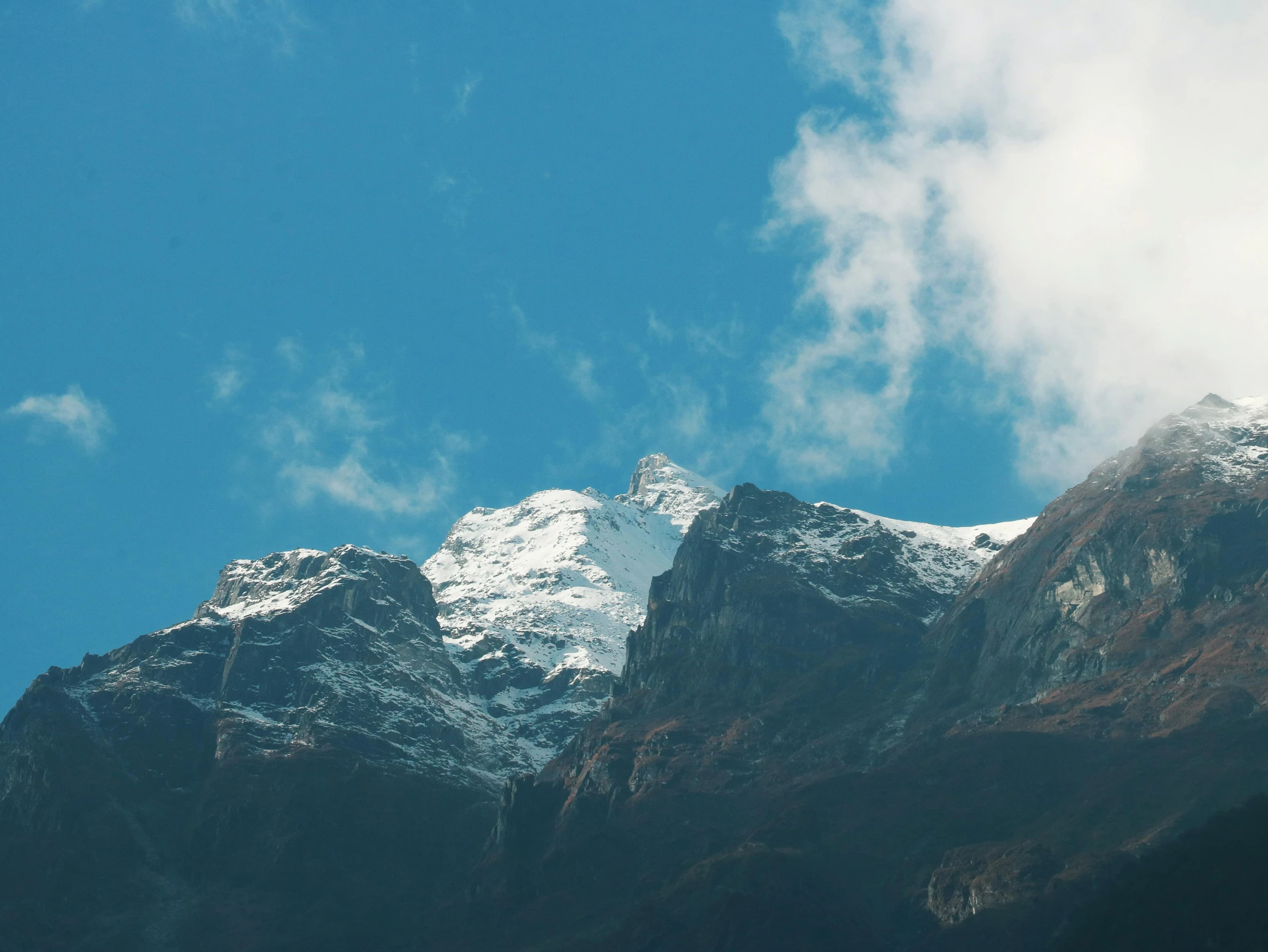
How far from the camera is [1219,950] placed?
160125 mm

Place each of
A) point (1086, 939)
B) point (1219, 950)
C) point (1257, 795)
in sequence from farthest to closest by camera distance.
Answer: point (1257, 795) → point (1086, 939) → point (1219, 950)

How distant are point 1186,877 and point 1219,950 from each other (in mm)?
17099

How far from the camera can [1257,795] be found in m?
197

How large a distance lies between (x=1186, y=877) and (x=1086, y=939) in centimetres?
1393

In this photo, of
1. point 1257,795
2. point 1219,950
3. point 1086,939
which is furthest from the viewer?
point 1257,795

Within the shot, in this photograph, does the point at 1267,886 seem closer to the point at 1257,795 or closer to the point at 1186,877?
the point at 1186,877

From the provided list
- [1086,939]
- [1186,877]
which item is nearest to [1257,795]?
[1186,877]

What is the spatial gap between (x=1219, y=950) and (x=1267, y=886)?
437 inches

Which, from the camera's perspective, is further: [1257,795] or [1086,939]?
[1257,795]

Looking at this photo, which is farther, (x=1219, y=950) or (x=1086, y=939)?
(x=1086, y=939)

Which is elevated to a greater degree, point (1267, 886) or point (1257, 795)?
point (1257, 795)

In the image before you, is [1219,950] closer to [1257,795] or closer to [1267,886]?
[1267,886]

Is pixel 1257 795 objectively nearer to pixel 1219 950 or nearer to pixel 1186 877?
pixel 1186 877
